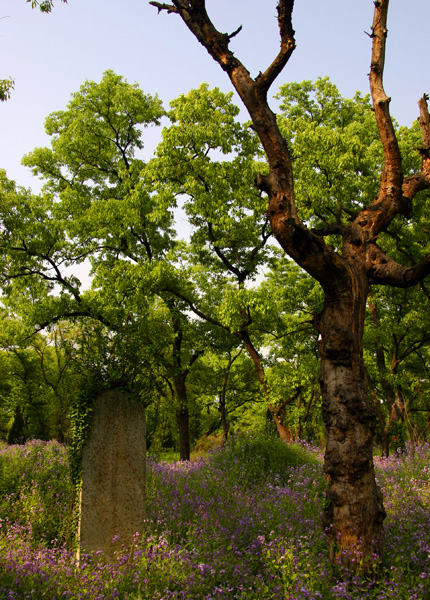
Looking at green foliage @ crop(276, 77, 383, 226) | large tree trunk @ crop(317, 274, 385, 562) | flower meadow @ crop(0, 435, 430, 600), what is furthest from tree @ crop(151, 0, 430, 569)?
green foliage @ crop(276, 77, 383, 226)

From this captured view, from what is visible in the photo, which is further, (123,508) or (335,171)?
(335,171)

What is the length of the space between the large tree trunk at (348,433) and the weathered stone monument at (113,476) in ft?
9.98

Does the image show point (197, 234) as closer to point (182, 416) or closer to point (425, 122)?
point (182, 416)

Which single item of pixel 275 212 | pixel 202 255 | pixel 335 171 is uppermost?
pixel 335 171

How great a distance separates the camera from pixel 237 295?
51.7 feet

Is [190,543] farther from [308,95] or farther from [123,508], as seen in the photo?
[308,95]

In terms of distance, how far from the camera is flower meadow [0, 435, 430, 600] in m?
4.98

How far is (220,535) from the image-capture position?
6.61 meters

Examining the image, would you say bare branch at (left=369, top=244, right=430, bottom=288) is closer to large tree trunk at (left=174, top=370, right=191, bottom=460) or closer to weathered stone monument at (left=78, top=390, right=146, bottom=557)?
weathered stone monument at (left=78, top=390, right=146, bottom=557)

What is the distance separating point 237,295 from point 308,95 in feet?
42.5

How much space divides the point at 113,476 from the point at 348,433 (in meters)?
3.67

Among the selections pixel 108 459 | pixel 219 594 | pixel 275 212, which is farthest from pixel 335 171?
pixel 219 594

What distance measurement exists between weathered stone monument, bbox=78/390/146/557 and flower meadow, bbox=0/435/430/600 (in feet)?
0.98

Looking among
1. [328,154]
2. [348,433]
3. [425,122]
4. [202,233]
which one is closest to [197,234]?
[202,233]
